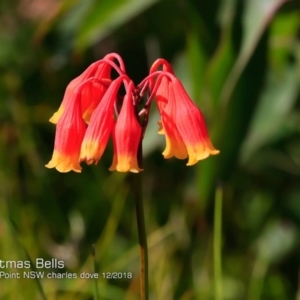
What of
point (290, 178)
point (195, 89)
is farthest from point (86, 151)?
point (290, 178)

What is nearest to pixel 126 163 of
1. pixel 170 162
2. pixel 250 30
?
pixel 250 30

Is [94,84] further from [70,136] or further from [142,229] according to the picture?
[142,229]

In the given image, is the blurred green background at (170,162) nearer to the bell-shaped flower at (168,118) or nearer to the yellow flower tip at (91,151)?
the bell-shaped flower at (168,118)

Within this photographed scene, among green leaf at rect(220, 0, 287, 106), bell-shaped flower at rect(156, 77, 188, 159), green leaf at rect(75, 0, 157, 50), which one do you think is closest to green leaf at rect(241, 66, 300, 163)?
green leaf at rect(220, 0, 287, 106)

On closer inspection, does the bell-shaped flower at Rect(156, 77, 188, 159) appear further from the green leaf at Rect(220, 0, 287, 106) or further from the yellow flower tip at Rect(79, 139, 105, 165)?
the green leaf at Rect(220, 0, 287, 106)

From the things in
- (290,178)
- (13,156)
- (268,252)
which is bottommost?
(268,252)

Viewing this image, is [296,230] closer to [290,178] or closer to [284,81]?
[290,178]

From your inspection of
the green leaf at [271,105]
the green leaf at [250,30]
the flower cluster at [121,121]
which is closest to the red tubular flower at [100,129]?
the flower cluster at [121,121]
